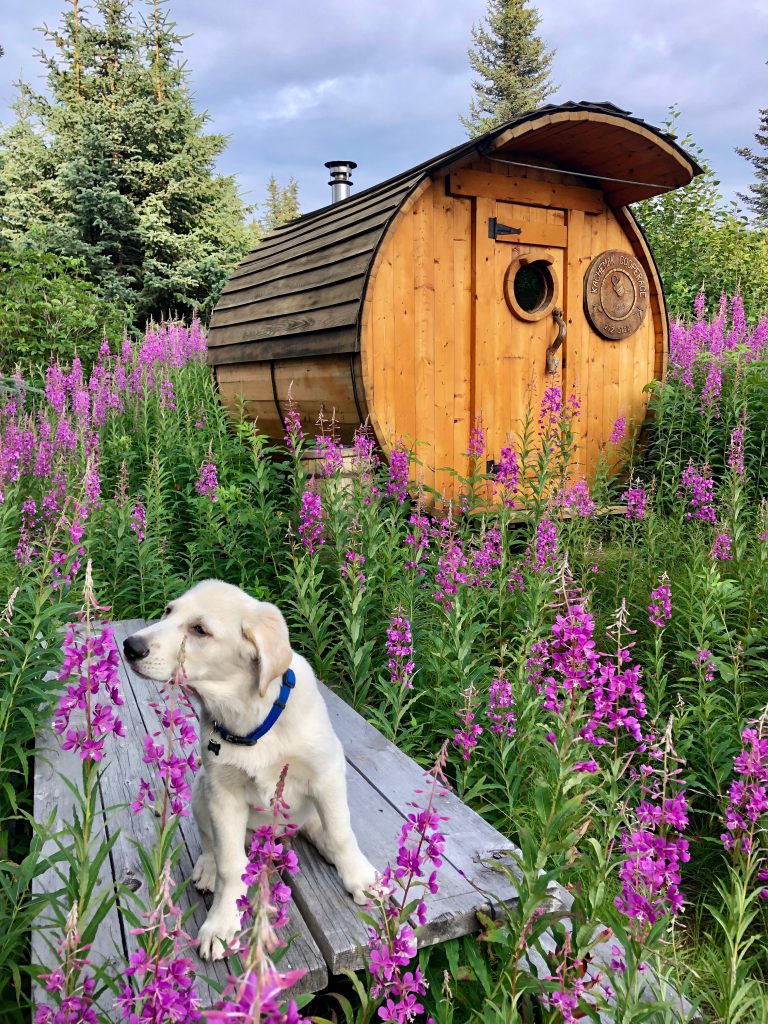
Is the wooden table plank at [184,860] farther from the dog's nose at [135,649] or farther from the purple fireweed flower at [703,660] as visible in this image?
the purple fireweed flower at [703,660]

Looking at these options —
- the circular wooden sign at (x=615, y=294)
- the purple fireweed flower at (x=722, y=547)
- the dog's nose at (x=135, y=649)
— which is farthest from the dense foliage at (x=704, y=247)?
the dog's nose at (x=135, y=649)

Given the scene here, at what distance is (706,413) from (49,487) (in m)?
5.88

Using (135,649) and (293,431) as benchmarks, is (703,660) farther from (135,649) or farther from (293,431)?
(293,431)

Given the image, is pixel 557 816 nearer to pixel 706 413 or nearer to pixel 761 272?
pixel 706 413

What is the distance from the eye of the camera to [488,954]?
7.11ft

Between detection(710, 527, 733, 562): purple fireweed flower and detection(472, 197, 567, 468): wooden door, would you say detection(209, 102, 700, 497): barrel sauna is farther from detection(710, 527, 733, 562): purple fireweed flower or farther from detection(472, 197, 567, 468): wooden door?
detection(710, 527, 733, 562): purple fireweed flower

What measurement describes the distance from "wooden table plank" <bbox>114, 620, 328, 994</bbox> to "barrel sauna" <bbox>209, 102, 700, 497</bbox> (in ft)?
9.58

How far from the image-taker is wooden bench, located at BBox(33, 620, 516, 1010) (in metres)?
1.86

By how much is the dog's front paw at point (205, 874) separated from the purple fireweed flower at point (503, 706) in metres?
1.36

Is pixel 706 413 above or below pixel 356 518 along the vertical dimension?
above

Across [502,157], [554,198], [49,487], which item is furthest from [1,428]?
[554,198]

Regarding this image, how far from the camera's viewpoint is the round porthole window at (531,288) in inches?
283

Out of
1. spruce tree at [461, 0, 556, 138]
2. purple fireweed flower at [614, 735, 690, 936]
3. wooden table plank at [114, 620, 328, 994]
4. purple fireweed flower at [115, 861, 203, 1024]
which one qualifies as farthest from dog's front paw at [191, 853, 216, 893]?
spruce tree at [461, 0, 556, 138]

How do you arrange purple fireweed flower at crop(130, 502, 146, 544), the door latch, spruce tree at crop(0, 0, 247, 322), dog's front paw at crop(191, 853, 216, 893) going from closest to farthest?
dog's front paw at crop(191, 853, 216, 893), purple fireweed flower at crop(130, 502, 146, 544), the door latch, spruce tree at crop(0, 0, 247, 322)
